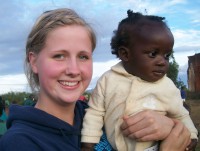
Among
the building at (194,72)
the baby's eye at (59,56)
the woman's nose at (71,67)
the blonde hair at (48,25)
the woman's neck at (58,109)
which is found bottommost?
the building at (194,72)

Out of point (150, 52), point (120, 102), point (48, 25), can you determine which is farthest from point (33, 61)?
point (150, 52)

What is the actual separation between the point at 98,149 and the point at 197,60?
38.9m

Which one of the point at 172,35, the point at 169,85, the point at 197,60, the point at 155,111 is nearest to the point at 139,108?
the point at 155,111

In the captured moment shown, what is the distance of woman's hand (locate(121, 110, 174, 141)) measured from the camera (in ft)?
8.72

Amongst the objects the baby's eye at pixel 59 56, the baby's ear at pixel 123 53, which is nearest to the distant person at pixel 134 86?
the baby's ear at pixel 123 53

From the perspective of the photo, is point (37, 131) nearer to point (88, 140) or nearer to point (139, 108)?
point (88, 140)

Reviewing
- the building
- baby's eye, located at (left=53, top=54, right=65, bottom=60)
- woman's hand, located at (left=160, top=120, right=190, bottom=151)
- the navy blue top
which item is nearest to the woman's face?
baby's eye, located at (left=53, top=54, right=65, bottom=60)

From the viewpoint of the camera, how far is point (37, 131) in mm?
2254

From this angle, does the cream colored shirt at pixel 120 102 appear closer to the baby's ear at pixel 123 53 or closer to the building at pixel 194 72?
the baby's ear at pixel 123 53

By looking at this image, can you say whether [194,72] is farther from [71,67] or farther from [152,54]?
[71,67]

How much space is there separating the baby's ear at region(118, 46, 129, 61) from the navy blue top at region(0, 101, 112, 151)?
668 mm

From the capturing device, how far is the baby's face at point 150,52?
2795 millimetres

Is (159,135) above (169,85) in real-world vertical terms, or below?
below

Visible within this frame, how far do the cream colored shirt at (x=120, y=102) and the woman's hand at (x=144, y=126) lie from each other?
0.27 feet
